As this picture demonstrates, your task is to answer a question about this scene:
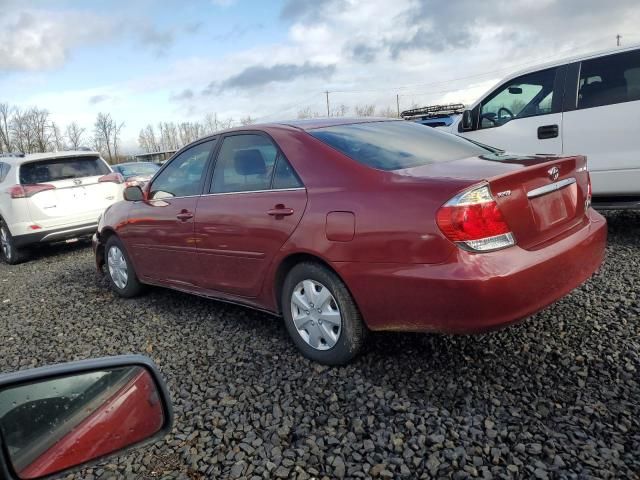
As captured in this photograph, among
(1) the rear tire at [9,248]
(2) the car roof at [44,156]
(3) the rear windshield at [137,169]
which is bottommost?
(1) the rear tire at [9,248]

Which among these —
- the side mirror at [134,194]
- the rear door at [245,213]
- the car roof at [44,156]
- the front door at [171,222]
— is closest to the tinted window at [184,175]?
the front door at [171,222]

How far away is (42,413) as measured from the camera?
1.25 meters

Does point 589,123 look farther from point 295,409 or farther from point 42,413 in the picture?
point 42,413

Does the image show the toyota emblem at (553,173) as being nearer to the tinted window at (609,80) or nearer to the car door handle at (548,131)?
the tinted window at (609,80)

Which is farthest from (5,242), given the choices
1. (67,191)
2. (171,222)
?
(171,222)

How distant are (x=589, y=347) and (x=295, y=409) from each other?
1.76 m

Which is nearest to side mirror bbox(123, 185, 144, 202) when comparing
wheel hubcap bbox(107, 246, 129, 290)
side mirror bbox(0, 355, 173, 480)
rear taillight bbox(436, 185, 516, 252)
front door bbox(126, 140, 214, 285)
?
front door bbox(126, 140, 214, 285)

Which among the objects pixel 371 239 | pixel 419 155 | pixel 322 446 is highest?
pixel 419 155

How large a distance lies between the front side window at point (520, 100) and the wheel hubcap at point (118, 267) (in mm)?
4481

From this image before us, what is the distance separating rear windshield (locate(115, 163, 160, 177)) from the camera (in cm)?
1337

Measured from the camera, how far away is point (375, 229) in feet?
8.80

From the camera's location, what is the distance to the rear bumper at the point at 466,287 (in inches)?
95.3

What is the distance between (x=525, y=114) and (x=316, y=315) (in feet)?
13.5

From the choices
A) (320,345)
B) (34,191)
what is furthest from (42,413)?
(34,191)
